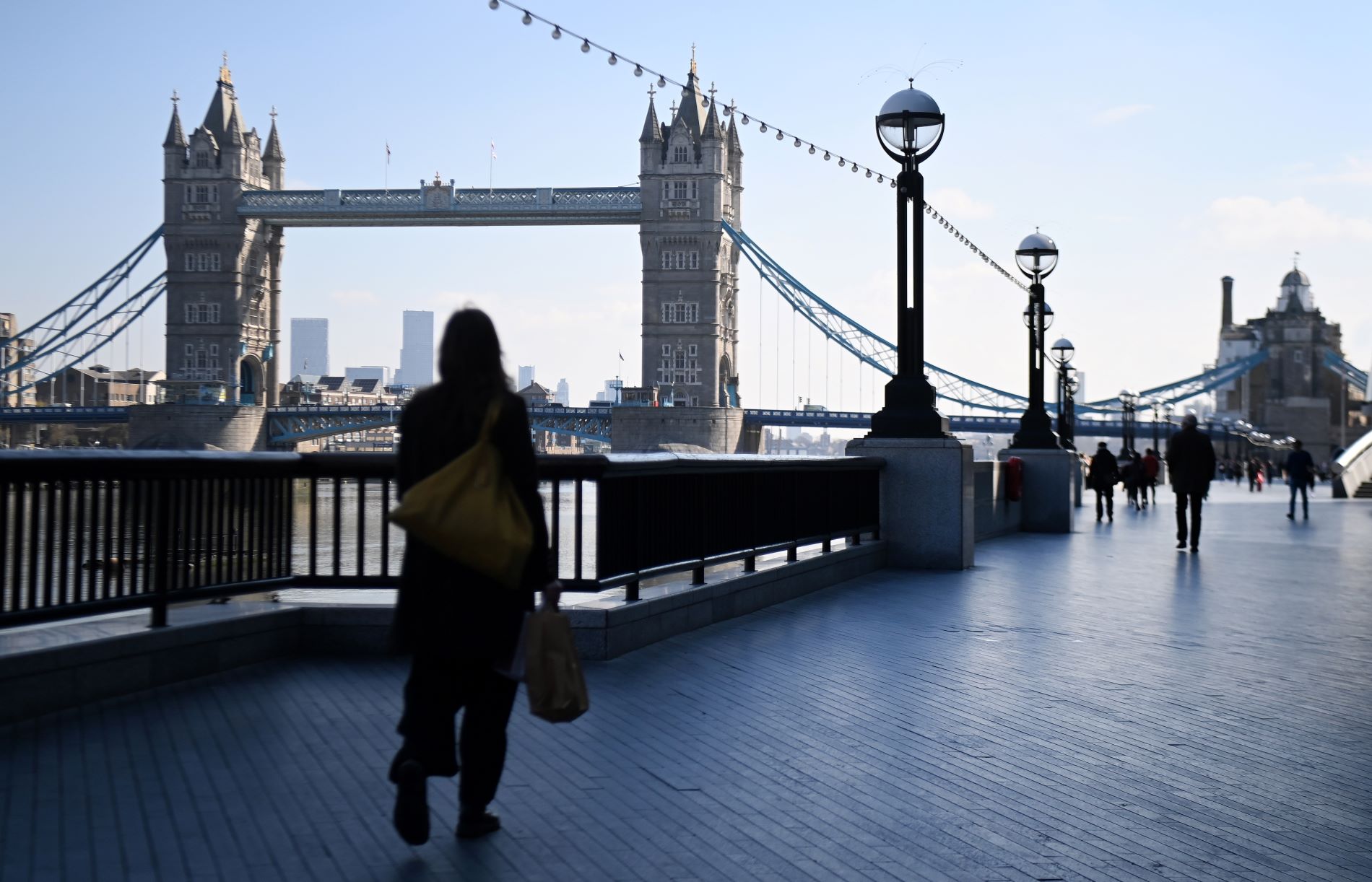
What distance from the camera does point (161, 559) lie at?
5.04 meters

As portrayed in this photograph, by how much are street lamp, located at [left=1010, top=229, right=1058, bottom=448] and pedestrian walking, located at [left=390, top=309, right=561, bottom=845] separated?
1375cm

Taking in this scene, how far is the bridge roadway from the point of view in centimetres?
5691

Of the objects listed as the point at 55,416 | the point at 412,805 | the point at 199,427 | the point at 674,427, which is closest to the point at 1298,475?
the point at 412,805

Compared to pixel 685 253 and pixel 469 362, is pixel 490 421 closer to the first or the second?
pixel 469 362

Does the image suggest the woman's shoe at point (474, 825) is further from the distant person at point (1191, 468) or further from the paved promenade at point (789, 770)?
the distant person at point (1191, 468)

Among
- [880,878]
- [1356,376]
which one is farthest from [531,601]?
[1356,376]

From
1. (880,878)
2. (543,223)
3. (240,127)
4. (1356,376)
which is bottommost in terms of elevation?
(880,878)

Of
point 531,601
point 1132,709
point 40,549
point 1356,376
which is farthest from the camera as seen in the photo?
point 1356,376

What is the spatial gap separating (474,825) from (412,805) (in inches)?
10.1

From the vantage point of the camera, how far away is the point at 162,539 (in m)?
5.07

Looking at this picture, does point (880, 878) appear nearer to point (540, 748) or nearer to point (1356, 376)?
point (540, 748)

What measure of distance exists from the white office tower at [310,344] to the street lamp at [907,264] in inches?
6217

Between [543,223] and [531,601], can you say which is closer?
[531,601]

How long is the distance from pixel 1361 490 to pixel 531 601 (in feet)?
117
